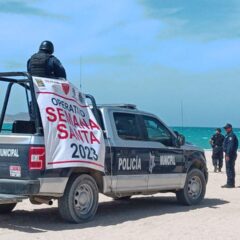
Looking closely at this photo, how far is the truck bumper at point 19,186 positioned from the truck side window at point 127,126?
223 cm

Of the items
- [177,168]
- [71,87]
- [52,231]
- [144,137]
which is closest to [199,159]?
[177,168]

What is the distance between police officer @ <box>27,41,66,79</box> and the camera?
31.3ft

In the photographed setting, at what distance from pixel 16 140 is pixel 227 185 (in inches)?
331

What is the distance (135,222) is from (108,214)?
107 cm

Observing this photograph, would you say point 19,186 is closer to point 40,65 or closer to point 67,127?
point 67,127

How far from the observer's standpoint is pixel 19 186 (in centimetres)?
859

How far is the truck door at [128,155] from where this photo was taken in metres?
10.0

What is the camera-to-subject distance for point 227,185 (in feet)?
51.6

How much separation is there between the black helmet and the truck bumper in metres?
2.35

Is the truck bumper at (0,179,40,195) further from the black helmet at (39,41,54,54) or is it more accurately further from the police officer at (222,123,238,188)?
the police officer at (222,123,238,188)

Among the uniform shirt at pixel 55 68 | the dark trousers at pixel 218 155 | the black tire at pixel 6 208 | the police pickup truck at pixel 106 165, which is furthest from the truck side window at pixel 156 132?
the dark trousers at pixel 218 155

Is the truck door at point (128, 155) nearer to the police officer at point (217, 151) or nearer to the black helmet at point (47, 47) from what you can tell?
the black helmet at point (47, 47)

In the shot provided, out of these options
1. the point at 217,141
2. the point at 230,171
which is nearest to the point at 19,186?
the point at 230,171

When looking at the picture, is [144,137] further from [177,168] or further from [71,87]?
[71,87]
